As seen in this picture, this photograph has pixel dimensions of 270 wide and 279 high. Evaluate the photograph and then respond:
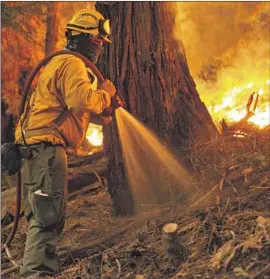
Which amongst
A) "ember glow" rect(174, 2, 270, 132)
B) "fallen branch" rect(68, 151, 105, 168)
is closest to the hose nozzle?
"ember glow" rect(174, 2, 270, 132)

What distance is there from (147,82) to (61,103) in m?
1.27

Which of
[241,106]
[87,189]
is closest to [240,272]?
[87,189]

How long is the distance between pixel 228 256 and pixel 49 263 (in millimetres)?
1787

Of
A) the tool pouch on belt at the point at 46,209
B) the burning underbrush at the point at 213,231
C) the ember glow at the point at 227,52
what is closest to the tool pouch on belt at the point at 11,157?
the tool pouch on belt at the point at 46,209

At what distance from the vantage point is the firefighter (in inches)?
168

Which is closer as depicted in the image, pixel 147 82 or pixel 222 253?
pixel 222 253

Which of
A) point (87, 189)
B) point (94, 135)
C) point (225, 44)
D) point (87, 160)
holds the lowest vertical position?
point (87, 189)

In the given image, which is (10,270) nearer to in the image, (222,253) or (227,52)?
(222,253)

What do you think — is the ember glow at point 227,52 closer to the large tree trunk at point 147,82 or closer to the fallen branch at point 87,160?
the large tree trunk at point 147,82

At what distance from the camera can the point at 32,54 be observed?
14.1 m

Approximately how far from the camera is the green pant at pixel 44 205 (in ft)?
14.0

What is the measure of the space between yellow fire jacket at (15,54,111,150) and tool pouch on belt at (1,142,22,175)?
0.33ft

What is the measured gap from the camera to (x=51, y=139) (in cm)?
437

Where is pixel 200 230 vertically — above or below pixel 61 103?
below
